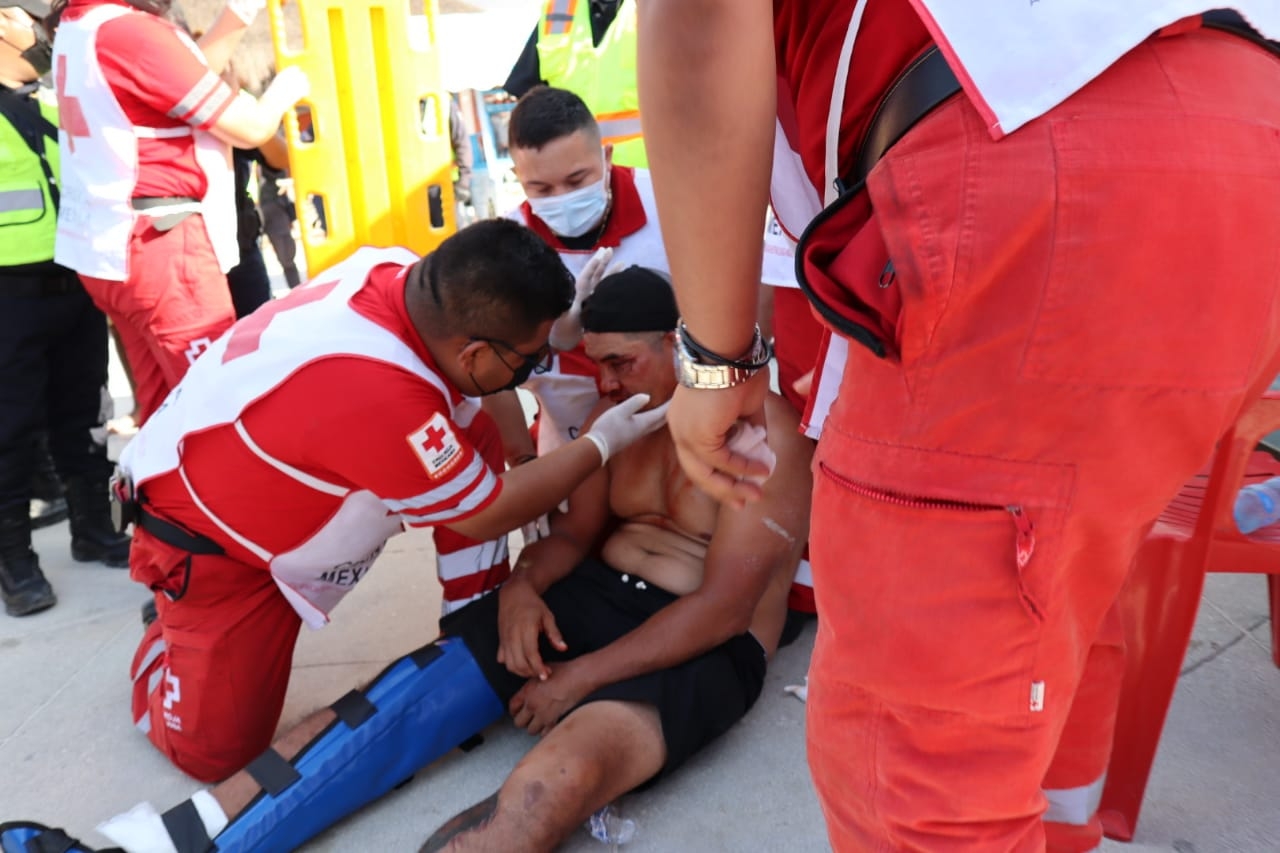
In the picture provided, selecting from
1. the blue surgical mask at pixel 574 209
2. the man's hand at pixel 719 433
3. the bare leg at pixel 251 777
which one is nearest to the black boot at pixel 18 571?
the bare leg at pixel 251 777

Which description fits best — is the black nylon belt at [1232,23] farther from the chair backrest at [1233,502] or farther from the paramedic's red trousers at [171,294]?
the paramedic's red trousers at [171,294]

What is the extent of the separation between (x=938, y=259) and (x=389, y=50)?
403 cm

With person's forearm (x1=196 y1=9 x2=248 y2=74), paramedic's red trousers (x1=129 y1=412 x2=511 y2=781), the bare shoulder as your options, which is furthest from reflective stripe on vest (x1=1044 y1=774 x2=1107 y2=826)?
person's forearm (x1=196 y1=9 x2=248 y2=74)

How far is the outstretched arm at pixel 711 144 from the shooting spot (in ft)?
2.53

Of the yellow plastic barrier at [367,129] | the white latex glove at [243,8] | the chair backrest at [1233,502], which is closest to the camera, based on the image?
the chair backrest at [1233,502]

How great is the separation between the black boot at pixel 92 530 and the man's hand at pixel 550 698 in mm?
1826

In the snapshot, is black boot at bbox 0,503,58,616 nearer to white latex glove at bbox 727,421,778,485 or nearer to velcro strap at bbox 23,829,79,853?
velcro strap at bbox 23,829,79,853

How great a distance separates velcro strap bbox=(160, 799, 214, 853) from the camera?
1701 millimetres

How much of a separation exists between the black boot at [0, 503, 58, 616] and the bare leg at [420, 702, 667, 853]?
1860mm

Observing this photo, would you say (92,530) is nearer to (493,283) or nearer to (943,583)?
(493,283)

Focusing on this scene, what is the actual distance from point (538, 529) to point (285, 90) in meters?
1.88

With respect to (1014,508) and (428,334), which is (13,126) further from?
(1014,508)

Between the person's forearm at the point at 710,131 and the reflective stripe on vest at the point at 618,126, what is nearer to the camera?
the person's forearm at the point at 710,131

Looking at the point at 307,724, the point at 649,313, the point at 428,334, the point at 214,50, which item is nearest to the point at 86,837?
the point at 307,724
